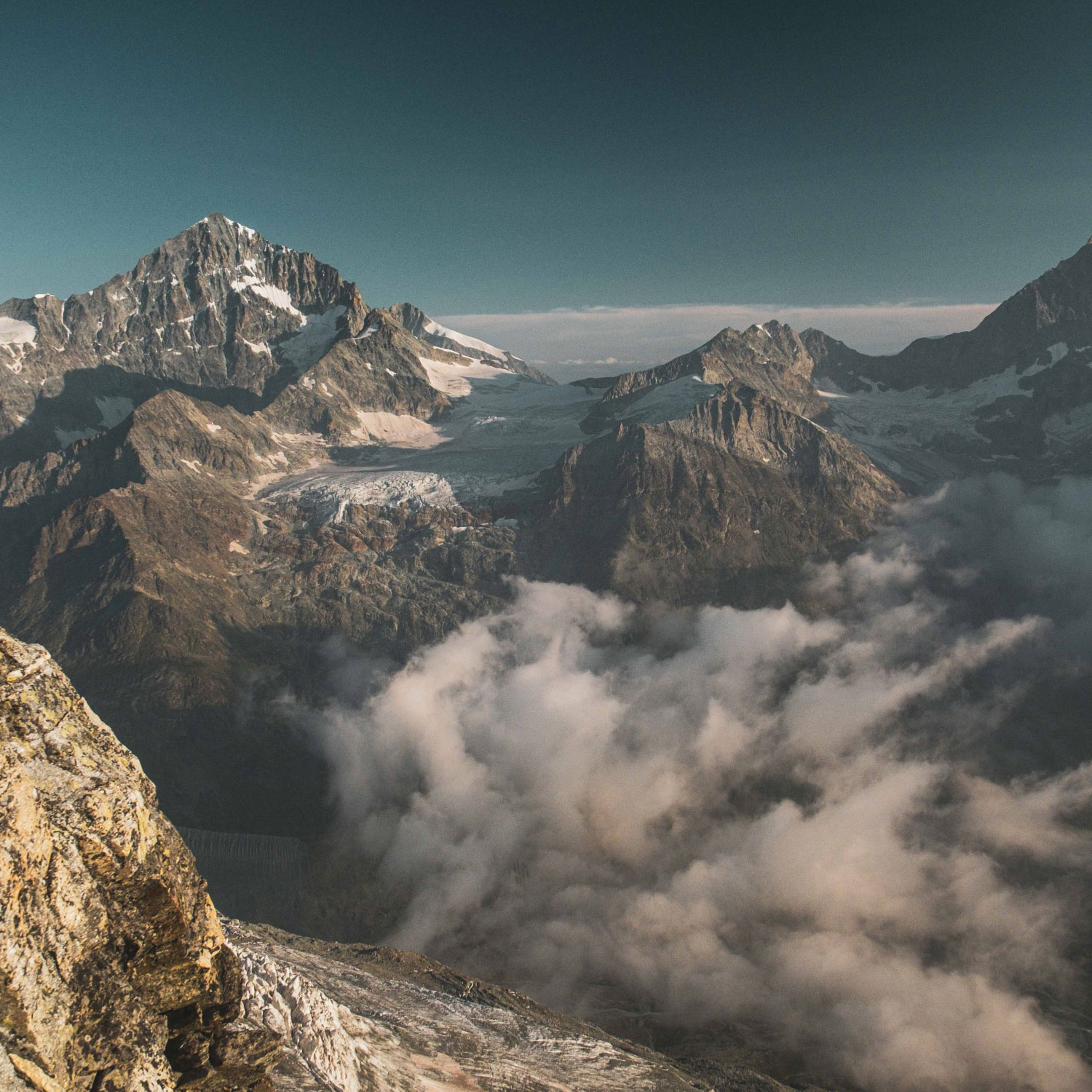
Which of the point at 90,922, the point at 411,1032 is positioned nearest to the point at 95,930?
the point at 90,922

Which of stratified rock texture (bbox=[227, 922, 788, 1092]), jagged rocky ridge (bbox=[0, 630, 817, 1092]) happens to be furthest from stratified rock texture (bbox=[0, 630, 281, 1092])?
stratified rock texture (bbox=[227, 922, 788, 1092])

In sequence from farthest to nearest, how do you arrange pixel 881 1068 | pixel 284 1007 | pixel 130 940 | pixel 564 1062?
pixel 881 1068 < pixel 564 1062 < pixel 284 1007 < pixel 130 940

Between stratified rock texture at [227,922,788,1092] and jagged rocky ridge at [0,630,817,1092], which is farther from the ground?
jagged rocky ridge at [0,630,817,1092]

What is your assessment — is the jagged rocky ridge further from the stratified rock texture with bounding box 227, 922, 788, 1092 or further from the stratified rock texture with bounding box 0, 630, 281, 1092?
the stratified rock texture with bounding box 227, 922, 788, 1092

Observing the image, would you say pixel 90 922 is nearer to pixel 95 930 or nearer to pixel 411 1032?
pixel 95 930

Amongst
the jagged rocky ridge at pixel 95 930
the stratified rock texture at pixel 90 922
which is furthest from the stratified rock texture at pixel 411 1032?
the stratified rock texture at pixel 90 922

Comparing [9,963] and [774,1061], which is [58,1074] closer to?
[9,963]

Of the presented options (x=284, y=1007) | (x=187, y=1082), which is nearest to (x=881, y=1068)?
(x=284, y=1007)
